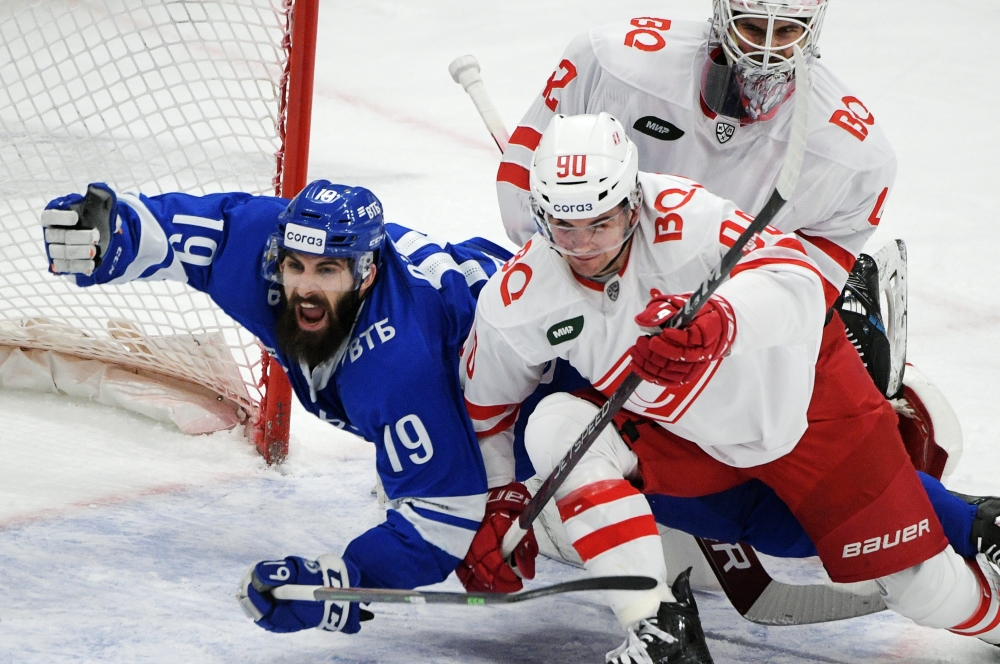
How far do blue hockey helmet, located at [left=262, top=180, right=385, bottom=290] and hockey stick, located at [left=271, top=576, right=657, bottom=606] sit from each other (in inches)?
21.9

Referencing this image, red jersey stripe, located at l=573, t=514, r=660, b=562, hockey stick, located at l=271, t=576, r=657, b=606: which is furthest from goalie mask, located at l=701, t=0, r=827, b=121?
hockey stick, located at l=271, t=576, r=657, b=606

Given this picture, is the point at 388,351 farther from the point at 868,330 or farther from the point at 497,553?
the point at 868,330

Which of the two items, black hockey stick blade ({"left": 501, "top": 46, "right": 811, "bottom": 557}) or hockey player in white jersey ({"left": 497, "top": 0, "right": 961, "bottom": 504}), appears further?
hockey player in white jersey ({"left": 497, "top": 0, "right": 961, "bottom": 504})

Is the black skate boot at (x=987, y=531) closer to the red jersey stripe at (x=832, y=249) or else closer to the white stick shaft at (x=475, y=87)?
the red jersey stripe at (x=832, y=249)

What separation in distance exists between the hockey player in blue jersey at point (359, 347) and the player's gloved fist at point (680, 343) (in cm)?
53

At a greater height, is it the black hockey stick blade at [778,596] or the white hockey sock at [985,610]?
the white hockey sock at [985,610]

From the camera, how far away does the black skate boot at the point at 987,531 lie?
2.23 metres

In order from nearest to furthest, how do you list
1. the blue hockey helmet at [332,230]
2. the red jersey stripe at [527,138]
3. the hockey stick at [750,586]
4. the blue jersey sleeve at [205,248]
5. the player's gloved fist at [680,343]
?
the player's gloved fist at [680,343], the hockey stick at [750,586], the blue hockey helmet at [332,230], the blue jersey sleeve at [205,248], the red jersey stripe at [527,138]

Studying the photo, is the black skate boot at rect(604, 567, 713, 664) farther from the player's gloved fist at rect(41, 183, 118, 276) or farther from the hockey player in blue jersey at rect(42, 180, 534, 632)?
the player's gloved fist at rect(41, 183, 118, 276)

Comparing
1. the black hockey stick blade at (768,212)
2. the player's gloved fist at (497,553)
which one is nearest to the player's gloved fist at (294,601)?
the player's gloved fist at (497,553)

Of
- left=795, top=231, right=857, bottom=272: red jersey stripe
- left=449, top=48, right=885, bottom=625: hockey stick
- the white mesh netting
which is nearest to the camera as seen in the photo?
left=449, top=48, right=885, bottom=625: hockey stick

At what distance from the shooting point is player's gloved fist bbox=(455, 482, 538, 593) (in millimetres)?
2174

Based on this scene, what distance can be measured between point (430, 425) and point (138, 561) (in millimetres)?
797

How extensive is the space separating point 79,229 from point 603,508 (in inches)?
42.8
